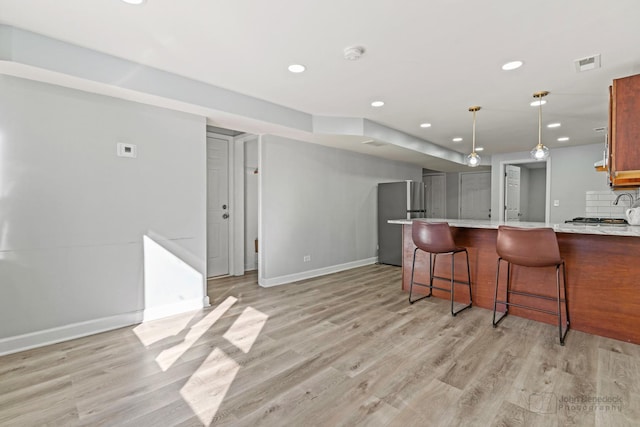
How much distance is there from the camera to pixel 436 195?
932 cm

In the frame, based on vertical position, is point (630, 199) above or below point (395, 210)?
above

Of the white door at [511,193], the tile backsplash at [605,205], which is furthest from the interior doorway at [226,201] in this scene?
the tile backsplash at [605,205]

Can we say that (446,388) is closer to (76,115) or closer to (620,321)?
(620,321)

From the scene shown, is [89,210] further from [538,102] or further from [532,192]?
[532,192]

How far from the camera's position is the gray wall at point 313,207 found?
14.5ft

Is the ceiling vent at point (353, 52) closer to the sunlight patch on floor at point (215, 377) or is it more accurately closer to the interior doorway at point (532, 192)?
the sunlight patch on floor at point (215, 377)

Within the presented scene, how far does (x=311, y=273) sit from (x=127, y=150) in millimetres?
3089

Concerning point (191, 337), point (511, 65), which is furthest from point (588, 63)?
point (191, 337)

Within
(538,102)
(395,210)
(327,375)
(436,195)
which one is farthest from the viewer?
(436,195)

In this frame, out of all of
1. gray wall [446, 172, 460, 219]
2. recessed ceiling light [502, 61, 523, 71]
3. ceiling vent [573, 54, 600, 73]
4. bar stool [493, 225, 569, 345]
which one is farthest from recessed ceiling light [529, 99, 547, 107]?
gray wall [446, 172, 460, 219]

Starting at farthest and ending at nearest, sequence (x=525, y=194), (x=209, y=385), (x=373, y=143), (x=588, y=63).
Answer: (x=525, y=194), (x=373, y=143), (x=588, y=63), (x=209, y=385)

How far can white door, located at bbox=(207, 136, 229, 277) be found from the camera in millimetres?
4898

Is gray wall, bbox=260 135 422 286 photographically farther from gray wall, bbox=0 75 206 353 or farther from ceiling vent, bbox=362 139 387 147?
gray wall, bbox=0 75 206 353

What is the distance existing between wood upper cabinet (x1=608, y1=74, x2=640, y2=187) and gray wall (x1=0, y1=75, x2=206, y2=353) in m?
3.93
